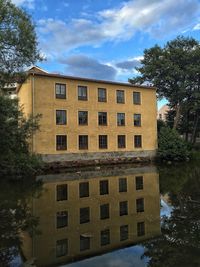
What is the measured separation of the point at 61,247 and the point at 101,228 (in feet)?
6.04

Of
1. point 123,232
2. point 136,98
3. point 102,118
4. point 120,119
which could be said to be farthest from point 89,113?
point 123,232

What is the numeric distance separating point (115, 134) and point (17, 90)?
12980 millimetres

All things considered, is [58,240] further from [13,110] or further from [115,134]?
[115,134]

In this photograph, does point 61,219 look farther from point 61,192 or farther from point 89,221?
point 61,192

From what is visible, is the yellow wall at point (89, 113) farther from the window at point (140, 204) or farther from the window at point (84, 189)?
the window at point (140, 204)

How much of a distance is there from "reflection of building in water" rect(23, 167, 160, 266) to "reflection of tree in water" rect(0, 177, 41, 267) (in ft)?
1.01

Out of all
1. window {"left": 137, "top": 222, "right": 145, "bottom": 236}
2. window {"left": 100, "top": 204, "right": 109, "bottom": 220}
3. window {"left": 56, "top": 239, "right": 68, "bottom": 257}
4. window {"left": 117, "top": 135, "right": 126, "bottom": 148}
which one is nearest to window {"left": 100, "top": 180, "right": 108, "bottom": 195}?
window {"left": 100, "top": 204, "right": 109, "bottom": 220}

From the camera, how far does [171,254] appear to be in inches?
267

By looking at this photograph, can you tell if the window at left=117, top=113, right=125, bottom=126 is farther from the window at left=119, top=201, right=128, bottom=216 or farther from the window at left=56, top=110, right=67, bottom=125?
the window at left=119, top=201, right=128, bottom=216

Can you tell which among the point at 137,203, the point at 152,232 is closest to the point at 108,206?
the point at 137,203

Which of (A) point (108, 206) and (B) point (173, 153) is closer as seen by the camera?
(A) point (108, 206)

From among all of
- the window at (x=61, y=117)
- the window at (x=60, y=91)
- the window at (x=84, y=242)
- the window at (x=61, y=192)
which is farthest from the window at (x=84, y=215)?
the window at (x=60, y=91)

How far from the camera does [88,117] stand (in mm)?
34969

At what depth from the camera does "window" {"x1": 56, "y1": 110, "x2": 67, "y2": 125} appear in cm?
3303
